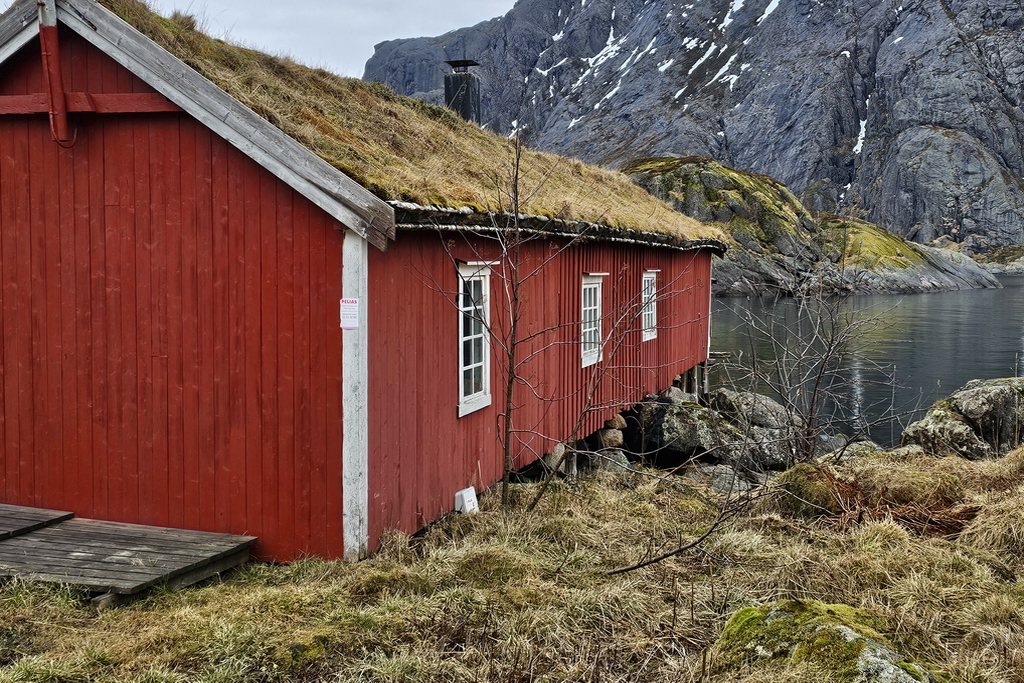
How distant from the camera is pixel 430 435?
737 cm

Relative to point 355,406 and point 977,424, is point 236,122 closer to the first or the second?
point 355,406

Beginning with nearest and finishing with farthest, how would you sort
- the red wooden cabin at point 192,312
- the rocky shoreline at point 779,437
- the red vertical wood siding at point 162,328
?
the red wooden cabin at point 192,312 → the red vertical wood siding at point 162,328 → the rocky shoreline at point 779,437

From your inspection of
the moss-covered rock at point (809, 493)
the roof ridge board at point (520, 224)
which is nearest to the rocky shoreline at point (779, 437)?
the moss-covered rock at point (809, 493)

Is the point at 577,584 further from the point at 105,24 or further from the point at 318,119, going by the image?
the point at 105,24

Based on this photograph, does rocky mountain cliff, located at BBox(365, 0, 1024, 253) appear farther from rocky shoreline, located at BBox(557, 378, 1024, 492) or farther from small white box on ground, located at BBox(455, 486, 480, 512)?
Answer: small white box on ground, located at BBox(455, 486, 480, 512)

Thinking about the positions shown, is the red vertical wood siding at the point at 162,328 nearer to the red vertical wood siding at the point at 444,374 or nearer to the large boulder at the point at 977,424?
the red vertical wood siding at the point at 444,374

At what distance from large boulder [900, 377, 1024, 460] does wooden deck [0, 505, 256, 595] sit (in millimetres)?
9680

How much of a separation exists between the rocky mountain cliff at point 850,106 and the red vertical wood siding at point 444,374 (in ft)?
270

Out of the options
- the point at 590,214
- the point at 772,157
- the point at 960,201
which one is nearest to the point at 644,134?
the point at 772,157

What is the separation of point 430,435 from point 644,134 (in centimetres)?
13111

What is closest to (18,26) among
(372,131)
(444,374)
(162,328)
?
(162,328)

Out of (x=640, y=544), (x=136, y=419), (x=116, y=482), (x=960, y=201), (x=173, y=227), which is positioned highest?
(x=960, y=201)

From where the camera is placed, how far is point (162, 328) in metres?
6.69

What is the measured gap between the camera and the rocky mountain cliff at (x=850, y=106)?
357 ft
